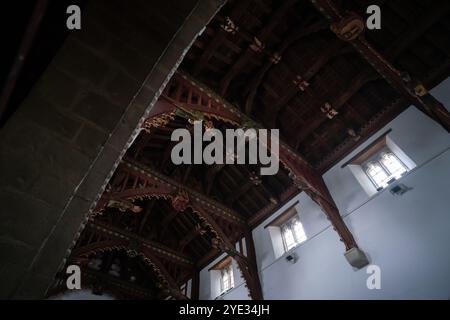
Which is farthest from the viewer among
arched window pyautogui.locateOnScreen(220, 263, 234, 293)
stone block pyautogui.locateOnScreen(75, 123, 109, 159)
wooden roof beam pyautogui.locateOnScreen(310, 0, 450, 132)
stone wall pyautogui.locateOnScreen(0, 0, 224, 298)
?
arched window pyautogui.locateOnScreen(220, 263, 234, 293)

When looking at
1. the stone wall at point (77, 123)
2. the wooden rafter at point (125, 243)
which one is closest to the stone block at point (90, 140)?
the stone wall at point (77, 123)

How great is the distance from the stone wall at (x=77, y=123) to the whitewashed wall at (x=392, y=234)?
6025 millimetres

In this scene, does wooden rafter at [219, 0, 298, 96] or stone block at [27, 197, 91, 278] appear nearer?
stone block at [27, 197, 91, 278]

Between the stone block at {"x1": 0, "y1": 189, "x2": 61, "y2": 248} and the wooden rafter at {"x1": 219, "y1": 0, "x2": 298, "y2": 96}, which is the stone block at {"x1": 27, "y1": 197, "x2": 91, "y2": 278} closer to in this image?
the stone block at {"x1": 0, "y1": 189, "x2": 61, "y2": 248}

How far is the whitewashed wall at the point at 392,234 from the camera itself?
5409 mm

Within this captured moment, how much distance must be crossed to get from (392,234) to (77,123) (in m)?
6.72

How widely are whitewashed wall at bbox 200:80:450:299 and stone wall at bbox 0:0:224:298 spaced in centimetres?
603

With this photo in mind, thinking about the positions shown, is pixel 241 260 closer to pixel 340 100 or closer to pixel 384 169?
pixel 384 169

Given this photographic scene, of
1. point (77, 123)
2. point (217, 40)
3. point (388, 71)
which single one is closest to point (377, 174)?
point (388, 71)

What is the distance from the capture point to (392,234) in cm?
616

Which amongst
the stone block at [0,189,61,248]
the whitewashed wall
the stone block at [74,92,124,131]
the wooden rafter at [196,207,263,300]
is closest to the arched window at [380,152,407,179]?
the whitewashed wall

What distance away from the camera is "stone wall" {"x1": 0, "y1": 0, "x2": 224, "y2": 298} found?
1.45 metres

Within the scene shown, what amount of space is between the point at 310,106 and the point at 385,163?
2.80 metres

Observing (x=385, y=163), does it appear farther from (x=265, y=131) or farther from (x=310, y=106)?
(x=265, y=131)
